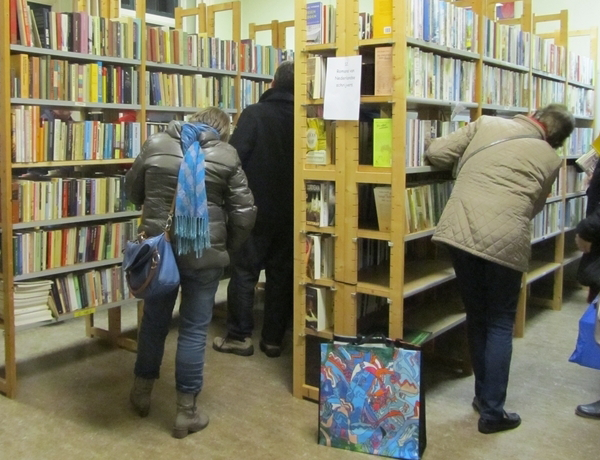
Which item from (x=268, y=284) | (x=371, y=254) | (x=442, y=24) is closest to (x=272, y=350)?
(x=268, y=284)

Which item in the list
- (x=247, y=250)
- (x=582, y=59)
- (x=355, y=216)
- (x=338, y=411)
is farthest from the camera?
(x=582, y=59)

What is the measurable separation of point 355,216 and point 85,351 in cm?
202

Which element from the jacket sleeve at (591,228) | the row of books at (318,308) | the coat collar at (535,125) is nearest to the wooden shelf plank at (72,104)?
the row of books at (318,308)

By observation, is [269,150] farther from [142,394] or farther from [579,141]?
[579,141]

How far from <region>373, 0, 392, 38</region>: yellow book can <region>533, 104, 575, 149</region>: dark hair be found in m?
0.83

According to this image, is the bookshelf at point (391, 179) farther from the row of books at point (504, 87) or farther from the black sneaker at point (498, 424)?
the black sneaker at point (498, 424)

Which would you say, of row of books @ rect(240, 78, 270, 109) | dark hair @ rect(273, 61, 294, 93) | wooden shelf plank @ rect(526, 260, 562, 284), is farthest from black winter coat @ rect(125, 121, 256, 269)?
wooden shelf plank @ rect(526, 260, 562, 284)

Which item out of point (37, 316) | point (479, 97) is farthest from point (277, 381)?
point (479, 97)

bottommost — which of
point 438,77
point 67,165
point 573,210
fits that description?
point 573,210

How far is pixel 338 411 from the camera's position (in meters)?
2.83

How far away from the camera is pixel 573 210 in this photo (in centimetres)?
542

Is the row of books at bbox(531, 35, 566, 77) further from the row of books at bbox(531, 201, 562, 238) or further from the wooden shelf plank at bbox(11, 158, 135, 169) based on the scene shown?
the wooden shelf plank at bbox(11, 158, 135, 169)

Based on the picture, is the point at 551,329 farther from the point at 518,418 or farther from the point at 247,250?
the point at 247,250

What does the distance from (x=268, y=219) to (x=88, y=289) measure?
1.09m
